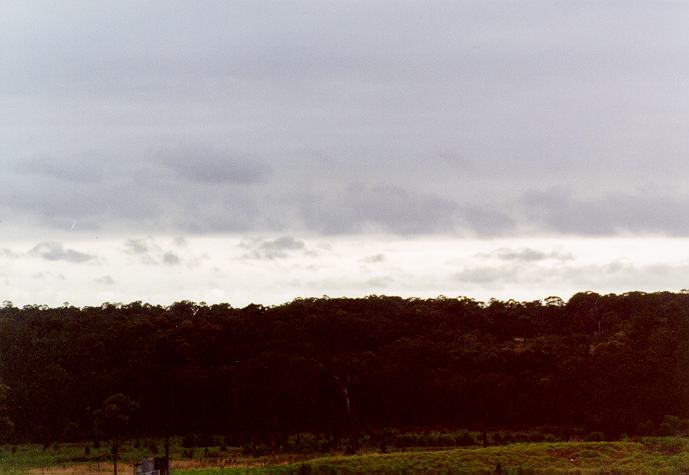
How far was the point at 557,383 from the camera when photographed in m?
73.7

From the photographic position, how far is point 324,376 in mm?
74188

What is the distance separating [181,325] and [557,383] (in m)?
28.1

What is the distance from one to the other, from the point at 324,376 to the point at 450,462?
1974 cm

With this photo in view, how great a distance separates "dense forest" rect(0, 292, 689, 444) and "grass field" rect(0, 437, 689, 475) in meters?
8.73

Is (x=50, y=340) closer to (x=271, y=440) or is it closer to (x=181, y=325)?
(x=181, y=325)

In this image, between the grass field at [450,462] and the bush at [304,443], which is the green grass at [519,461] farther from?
the bush at [304,443]

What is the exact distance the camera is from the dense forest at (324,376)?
71.4 metres

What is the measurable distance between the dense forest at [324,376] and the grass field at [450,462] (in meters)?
8.73

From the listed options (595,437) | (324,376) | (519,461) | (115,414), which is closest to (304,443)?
(324,376)

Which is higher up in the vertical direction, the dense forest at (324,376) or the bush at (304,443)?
the dense forest at (324,376)

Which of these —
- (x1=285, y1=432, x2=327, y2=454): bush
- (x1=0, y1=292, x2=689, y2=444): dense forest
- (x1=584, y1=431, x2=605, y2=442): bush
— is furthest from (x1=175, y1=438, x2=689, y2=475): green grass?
(x1=0, y1=292, x2=689, y2=444): dense forest

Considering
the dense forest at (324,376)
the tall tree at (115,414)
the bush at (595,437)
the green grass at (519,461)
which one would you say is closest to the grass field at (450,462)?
the green grass at (519,461)

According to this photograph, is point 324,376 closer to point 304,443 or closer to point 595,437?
point 304,443

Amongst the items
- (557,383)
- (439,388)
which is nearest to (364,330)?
(439,388)
